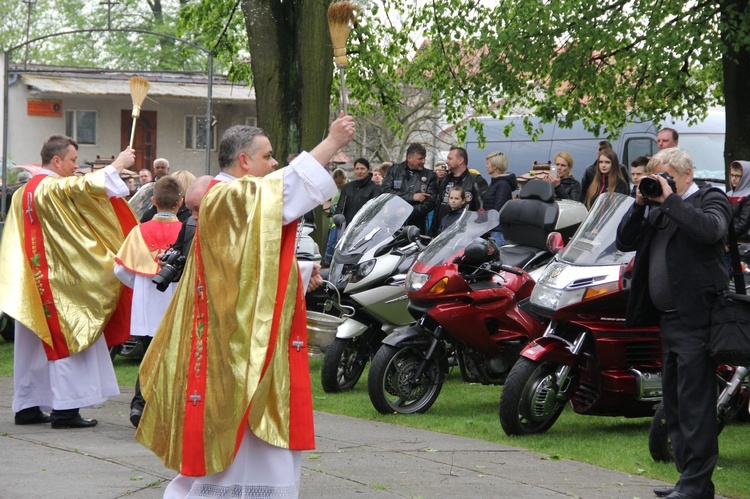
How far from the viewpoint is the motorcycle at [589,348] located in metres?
7.52

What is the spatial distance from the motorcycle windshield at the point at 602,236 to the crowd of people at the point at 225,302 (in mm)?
1339

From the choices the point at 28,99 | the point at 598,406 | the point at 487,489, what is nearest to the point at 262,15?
the point at 598,406

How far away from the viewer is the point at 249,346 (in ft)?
16.3

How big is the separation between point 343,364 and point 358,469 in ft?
10.3

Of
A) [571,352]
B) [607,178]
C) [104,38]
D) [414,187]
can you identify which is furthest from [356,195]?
[104,38]

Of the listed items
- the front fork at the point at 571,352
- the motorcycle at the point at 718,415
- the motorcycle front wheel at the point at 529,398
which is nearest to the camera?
the motorcycle at the point at 718,415

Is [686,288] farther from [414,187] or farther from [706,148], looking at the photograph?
[706,148]

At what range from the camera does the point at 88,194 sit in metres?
8.09

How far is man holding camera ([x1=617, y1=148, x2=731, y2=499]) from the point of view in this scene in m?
5.73

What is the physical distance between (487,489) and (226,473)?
5.77 feet

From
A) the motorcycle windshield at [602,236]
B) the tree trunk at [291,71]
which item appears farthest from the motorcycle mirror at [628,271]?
the tree trunk at [291,71]

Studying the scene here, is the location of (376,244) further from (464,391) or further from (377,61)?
(377,61)

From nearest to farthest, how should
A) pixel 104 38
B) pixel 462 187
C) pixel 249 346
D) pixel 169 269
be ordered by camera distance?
pixel 249 346 → pixel 169 269 → pixel 462 187 → pixel 104 38

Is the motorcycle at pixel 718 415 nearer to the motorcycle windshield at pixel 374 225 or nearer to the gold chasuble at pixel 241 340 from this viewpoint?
the gold chasuble at pixel 241 340
